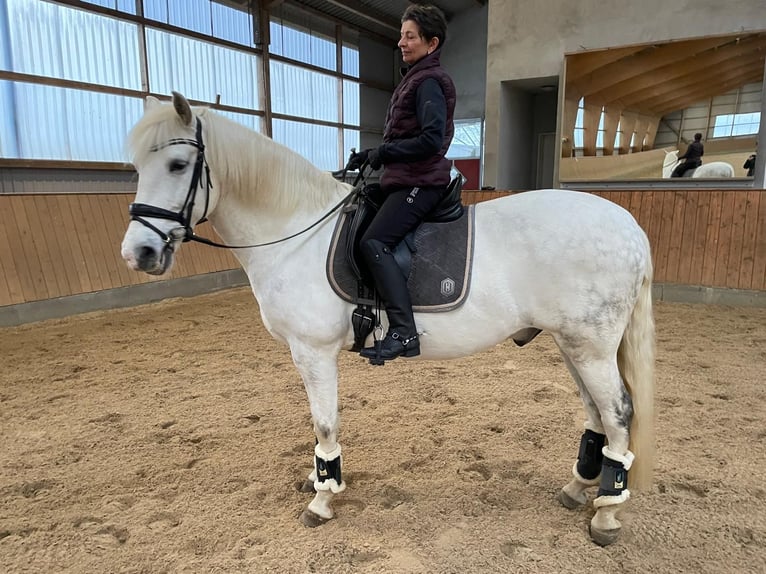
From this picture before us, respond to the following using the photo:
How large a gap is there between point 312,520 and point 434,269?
1268 millimetres

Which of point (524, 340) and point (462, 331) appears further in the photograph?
point (524, 340)

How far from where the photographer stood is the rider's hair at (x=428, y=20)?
1.99 m

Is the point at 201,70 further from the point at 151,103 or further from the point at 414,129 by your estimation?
the point at 414,129

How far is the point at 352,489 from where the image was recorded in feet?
8.11

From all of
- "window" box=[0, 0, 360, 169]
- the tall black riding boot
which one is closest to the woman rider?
the tall black riding boot

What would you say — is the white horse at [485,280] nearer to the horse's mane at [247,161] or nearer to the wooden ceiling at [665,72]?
the horse's mane at [247,161]

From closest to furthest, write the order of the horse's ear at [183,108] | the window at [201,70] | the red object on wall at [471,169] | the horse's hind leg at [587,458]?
the horse's ear at [183,108] < the horse's hind leg at [587,458] < the window at [201,70] < the red object on wall at [471,169]

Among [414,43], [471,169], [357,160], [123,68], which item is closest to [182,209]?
[357,160]

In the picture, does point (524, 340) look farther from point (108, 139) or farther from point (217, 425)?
point (108, 139)

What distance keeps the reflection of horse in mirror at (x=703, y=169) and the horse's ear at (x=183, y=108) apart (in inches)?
312

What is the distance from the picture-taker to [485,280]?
6.63ft

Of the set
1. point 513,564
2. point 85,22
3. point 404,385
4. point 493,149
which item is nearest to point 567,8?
point 493,149

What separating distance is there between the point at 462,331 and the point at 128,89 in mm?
9701

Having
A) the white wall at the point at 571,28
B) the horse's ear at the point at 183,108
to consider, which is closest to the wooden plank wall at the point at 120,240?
the white wall at the point at 571,28
